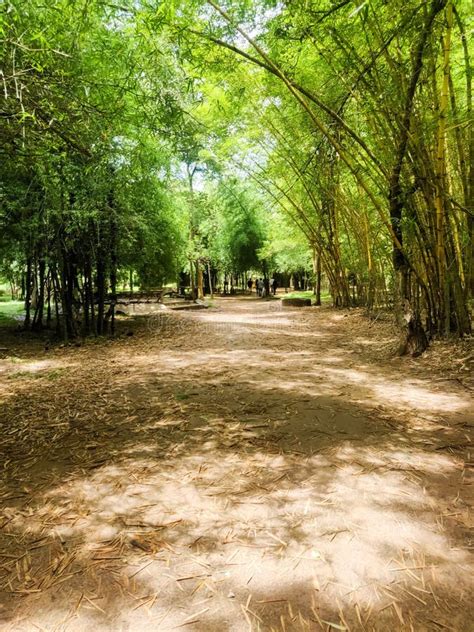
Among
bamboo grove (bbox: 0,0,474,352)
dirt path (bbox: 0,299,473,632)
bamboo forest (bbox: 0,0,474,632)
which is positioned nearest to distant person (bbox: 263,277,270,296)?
bamboo grove (bbox: 0,0,474,352)

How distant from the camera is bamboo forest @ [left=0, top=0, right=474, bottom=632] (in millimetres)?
1154

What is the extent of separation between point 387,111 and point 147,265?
5944mm

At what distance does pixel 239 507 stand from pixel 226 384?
6.03ft

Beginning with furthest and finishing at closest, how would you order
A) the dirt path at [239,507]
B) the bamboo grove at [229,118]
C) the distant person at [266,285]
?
the distant person at [266,285] < the bamboo grove at [229,118] < the dirt path at [239,507]

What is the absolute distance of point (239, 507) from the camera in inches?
60.5

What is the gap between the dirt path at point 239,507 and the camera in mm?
1072

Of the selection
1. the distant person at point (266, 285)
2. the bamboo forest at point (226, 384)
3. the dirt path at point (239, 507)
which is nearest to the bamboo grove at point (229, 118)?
the bamboo forest at point (226, 384)

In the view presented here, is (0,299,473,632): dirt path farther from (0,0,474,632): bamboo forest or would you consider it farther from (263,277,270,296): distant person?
(263,277,270,296): distant person

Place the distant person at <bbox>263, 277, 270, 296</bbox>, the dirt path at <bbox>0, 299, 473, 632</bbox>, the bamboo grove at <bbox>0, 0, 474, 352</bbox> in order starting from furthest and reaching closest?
the distant person at <bbox>263, 277, 270, 296</bbox> < the bamboo grove at <bbox>0, 0, 474, 352</bbox> < the dirt path at <bbox>0, 299, 473, 632</bbox>

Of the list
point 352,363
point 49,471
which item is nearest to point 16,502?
point 49,471

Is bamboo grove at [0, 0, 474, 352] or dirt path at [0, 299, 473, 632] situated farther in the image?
bamboo grove at [0, 0, 474, 352]

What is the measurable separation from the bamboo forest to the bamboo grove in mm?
38

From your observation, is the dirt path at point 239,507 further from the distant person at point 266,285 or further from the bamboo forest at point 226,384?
the distant person at point 266,285

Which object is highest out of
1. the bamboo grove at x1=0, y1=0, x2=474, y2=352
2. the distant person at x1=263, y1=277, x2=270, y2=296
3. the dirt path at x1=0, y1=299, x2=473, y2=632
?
the bamboo grove at x1=0, y1=0, x2=474, y2=352
